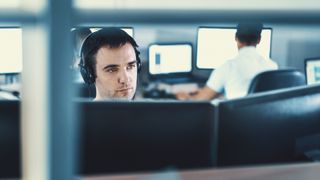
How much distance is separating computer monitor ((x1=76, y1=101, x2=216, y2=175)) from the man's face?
0.80 meters

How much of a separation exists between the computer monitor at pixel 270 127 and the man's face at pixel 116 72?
76cm

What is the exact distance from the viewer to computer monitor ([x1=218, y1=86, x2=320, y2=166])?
3.55 feet

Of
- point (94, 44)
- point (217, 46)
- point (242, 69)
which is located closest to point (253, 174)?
point (94, 44)

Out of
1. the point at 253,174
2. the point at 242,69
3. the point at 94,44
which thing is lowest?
the point at 253,174

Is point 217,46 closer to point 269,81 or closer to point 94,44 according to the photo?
point 269,81

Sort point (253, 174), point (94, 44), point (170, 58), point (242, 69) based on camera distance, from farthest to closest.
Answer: point (170, 58) < point (242, 69) < point (94, 44) < point (253, 174)

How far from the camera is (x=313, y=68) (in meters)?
3.58

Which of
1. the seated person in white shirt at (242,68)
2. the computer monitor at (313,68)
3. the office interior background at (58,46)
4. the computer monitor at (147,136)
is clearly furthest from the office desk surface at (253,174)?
the computer monitor at (313,68)

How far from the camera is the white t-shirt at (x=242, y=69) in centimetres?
305

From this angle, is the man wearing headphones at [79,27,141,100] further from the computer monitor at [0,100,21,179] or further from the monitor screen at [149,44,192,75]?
the monitor screen at [149,44,192,75]

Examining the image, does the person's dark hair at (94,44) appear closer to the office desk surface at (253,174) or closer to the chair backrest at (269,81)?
the office desk surface at (253,174)

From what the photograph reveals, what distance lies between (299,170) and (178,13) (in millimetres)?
609

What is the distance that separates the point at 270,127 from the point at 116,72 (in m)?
0.87

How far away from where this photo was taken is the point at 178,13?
1.33 ft
